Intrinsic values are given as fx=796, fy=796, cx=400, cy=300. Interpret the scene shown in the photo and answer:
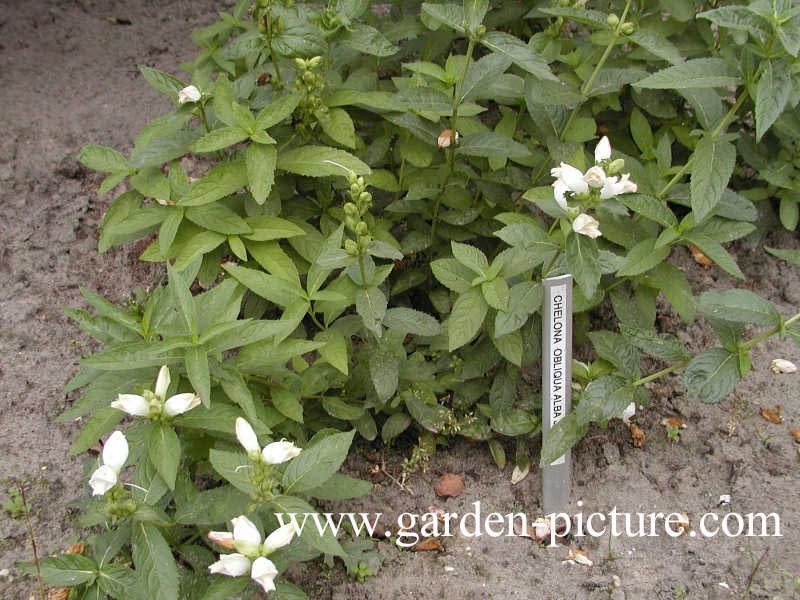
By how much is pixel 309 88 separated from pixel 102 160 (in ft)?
2.70

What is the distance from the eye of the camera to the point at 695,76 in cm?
249

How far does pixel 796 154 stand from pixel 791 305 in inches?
26.2

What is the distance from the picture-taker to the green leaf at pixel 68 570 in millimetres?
2121

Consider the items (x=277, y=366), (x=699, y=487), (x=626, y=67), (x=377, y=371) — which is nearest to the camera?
(x=277, y=366)

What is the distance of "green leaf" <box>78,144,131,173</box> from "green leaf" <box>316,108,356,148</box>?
741 mm

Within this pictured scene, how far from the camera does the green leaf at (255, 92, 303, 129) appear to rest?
9.02 feet

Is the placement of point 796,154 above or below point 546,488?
above

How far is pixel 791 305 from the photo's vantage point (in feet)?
11.7

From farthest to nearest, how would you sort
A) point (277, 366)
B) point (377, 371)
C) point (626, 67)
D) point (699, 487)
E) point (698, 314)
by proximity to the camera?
point (698, 314), point (626, 67), point (699, 487), point (377, 371), point (277, 366)

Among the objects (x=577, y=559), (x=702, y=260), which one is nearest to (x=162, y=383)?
(x=577, y=559)

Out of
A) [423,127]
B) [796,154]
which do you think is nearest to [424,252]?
[423,127]

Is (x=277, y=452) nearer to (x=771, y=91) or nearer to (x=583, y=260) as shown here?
(x=583, y=260)

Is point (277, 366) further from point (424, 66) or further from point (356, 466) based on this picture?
point (424, 66)

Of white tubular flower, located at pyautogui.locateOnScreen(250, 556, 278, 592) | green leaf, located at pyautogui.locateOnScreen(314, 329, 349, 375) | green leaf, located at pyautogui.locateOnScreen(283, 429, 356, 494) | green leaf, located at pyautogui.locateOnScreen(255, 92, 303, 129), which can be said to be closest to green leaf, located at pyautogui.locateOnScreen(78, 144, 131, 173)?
green leaf, located at pyautogui.locateOnScreen(255, 92, 303, 129)
